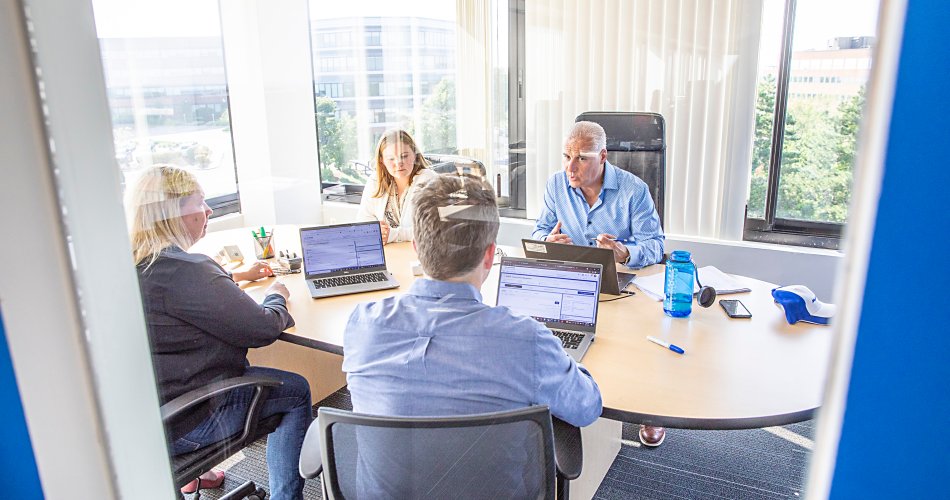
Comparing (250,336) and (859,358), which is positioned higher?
(859,358)

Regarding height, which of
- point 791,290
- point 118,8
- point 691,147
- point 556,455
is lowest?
point 556,455

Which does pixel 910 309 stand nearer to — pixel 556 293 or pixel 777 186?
pixel 777 186

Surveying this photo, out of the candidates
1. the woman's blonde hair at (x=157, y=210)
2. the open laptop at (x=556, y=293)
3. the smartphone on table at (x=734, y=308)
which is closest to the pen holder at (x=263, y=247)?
the woman's blonde hair at (x=157, y=210)

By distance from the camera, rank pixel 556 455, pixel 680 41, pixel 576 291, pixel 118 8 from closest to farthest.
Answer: pixel 118 8, pixel 556 455, pixel 576 291, pixel 680 41

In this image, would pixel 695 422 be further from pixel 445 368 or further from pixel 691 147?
pixel 691 147

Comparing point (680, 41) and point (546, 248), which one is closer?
point (546, 248)

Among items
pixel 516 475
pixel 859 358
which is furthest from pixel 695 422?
pixel 859 358

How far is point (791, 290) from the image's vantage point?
1900 mm

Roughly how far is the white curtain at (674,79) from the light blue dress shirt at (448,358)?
2.21 m

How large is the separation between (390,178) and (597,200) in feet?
3.03

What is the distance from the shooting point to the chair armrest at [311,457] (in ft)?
4.50

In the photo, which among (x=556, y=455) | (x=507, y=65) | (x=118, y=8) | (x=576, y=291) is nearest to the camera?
(x=118, y=8)

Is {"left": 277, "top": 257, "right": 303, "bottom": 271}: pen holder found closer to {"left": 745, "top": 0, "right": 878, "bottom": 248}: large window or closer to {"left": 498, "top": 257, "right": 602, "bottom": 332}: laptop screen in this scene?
{"left": 498, "top": 257, "right": 602, "bottom": 332}: laptop screen

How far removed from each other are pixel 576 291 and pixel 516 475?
2.21 feet
